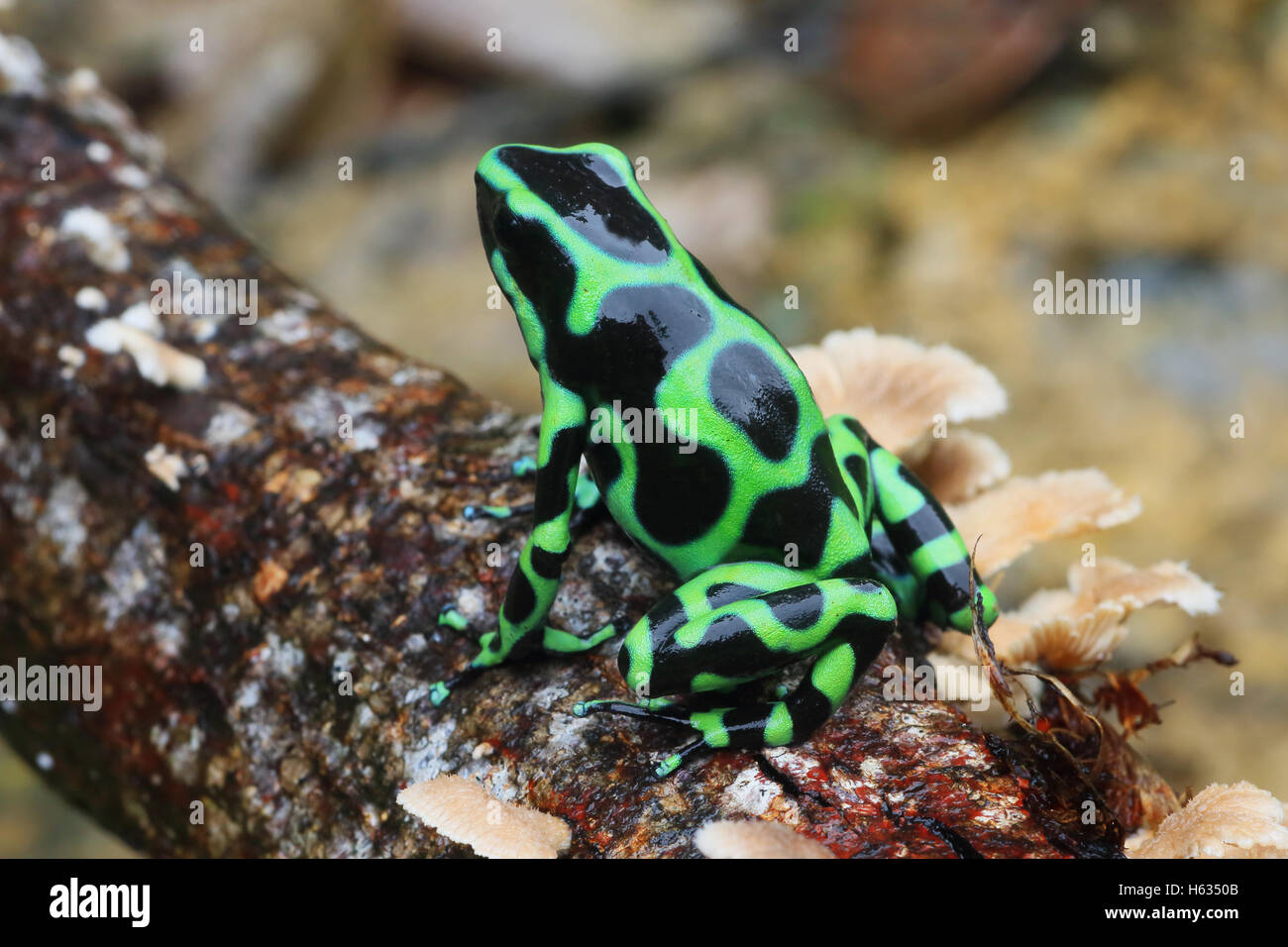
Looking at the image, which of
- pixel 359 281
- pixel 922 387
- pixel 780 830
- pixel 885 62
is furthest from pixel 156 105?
pixel 780 830

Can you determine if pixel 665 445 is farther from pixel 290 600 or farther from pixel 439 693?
pixel 290 600

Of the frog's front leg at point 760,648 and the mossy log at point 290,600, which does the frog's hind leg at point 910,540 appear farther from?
the frog's front leg at point 760,648

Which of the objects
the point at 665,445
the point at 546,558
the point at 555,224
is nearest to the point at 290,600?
the point at 546,558

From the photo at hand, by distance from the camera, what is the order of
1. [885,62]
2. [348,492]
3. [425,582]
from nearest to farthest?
[425,582]
[348,492]
[885,62]

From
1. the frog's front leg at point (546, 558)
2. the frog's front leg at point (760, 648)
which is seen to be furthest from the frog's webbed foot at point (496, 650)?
the frog's front leg at point (760, 648)
